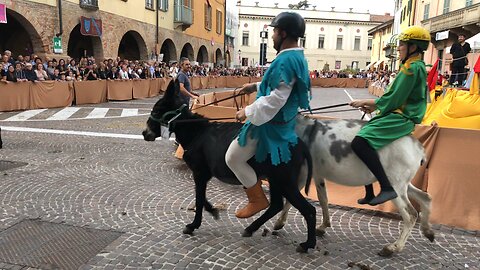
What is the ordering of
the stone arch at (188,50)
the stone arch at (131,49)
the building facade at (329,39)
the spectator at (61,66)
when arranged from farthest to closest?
1. the building facade at (329,39)
2. the stone arch at (188,50)
3. the stone arch at (131,49)
4. the spectator at (61,66)

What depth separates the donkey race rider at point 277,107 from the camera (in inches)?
141

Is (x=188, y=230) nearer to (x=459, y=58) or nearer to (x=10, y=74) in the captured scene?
(x=10, y=74)

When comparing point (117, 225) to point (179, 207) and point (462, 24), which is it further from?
point (462, 24)

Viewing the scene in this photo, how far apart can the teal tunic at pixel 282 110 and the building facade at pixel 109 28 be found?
57.8ft

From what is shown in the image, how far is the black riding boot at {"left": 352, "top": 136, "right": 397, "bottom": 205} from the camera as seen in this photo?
3.88 m

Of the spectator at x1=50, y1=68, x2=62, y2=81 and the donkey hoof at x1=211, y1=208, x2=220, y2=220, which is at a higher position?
the spectator at x1=50, y1=68, x2=62, y2=81

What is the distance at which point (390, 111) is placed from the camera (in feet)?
13.2

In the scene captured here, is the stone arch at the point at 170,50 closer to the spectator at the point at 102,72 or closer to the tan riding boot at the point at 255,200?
the spectator at the point at 102,72

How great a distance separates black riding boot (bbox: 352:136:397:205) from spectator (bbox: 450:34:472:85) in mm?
12453

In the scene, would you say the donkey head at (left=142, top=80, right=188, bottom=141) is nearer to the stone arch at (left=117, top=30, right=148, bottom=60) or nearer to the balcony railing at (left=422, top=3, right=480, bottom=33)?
the stone arch at (left=117, top=30, right=148, bottom=60)

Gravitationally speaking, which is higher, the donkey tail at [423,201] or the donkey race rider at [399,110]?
the donkey race rider at [399,110]

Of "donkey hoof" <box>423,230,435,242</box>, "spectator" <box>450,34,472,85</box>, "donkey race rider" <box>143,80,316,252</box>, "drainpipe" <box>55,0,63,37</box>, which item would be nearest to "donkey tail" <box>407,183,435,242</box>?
"donkey hoof" <box>423,230,435,242</box>

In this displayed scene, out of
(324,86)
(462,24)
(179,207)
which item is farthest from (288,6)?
(179,207)

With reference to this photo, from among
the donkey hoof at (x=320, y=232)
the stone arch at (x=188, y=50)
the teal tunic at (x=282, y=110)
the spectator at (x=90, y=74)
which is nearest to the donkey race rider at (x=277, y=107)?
the teal tunic at (x=282, y=110)
